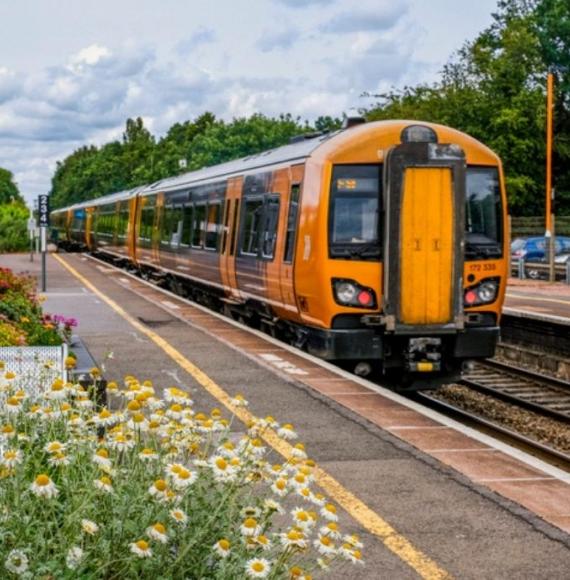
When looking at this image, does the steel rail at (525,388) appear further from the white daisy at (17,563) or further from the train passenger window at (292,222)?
the white daisy at (17,563)

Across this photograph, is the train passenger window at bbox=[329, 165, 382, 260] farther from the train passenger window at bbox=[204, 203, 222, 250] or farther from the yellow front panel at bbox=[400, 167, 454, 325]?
the train passenger window at bbox=[204, 203, 222, 250]

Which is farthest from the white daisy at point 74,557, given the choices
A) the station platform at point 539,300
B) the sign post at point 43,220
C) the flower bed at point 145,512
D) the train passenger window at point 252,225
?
the sign post at point 43,220

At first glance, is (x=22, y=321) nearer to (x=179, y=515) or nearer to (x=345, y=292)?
(x=345, y=292)

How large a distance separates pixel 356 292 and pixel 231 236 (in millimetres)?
6888

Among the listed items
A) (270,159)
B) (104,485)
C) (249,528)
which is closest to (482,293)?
(270,159)

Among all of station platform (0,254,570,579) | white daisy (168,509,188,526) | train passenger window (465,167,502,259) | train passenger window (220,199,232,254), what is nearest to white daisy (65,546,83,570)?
white daisy (168,509,188,526)

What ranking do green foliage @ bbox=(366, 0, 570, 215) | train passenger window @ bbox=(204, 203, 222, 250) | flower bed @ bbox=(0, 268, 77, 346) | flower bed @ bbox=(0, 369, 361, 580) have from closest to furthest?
flower bed @ bbox=(0, 369, 361, 580), flower bed @ bbox=(0, 268, 77, 346), train passenger window @ bbox=(204, 203, 222, 250), green foliage @ bbox=(366, 0, 570, 215)

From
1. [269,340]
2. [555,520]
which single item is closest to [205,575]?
[555,520]

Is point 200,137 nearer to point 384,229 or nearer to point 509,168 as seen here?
point 509,168

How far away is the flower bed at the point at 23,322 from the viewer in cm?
1170

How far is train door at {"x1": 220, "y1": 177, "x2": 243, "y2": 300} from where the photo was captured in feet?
67.5

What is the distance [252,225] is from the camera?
62.4 feet

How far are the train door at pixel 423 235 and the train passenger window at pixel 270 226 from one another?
3.12m

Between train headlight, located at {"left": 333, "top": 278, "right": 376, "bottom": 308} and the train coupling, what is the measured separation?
663 millimetres
